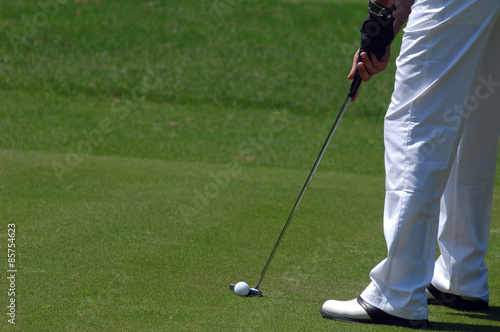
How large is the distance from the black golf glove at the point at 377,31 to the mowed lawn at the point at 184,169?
1.09 meters

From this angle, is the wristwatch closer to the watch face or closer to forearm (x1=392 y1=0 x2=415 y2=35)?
the watch face

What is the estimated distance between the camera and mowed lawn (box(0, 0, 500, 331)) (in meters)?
2.86

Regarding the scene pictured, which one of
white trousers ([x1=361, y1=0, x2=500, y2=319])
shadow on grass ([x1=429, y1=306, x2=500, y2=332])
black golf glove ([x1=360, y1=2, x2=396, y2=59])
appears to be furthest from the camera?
black golf glove ([x1=360, y1=2, x2=396, y2=59])

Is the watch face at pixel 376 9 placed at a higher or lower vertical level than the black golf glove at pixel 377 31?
higher

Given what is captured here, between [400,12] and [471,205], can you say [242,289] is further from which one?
[400,12]

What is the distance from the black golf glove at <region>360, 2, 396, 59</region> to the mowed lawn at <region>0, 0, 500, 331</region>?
43.1 inches

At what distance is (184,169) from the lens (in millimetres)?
5883

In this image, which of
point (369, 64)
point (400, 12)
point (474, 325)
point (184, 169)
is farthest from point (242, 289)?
point (184, 169)

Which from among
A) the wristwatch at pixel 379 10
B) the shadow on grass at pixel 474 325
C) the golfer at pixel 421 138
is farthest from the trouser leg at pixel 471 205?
the wristwatch at pixel 379 10

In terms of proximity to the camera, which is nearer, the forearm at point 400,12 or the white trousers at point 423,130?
the white trousers at point 423,130

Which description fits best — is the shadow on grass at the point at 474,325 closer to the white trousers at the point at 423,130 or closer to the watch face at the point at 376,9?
the white trousers at the point at 423,130

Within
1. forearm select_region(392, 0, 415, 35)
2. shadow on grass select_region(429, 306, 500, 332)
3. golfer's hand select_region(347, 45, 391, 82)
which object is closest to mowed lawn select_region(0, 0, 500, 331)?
shadow on grass select_region(429, 306, 500, 332)

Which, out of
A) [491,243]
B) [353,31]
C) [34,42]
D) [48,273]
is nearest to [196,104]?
[34,42]

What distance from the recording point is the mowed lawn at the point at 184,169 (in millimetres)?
2859
